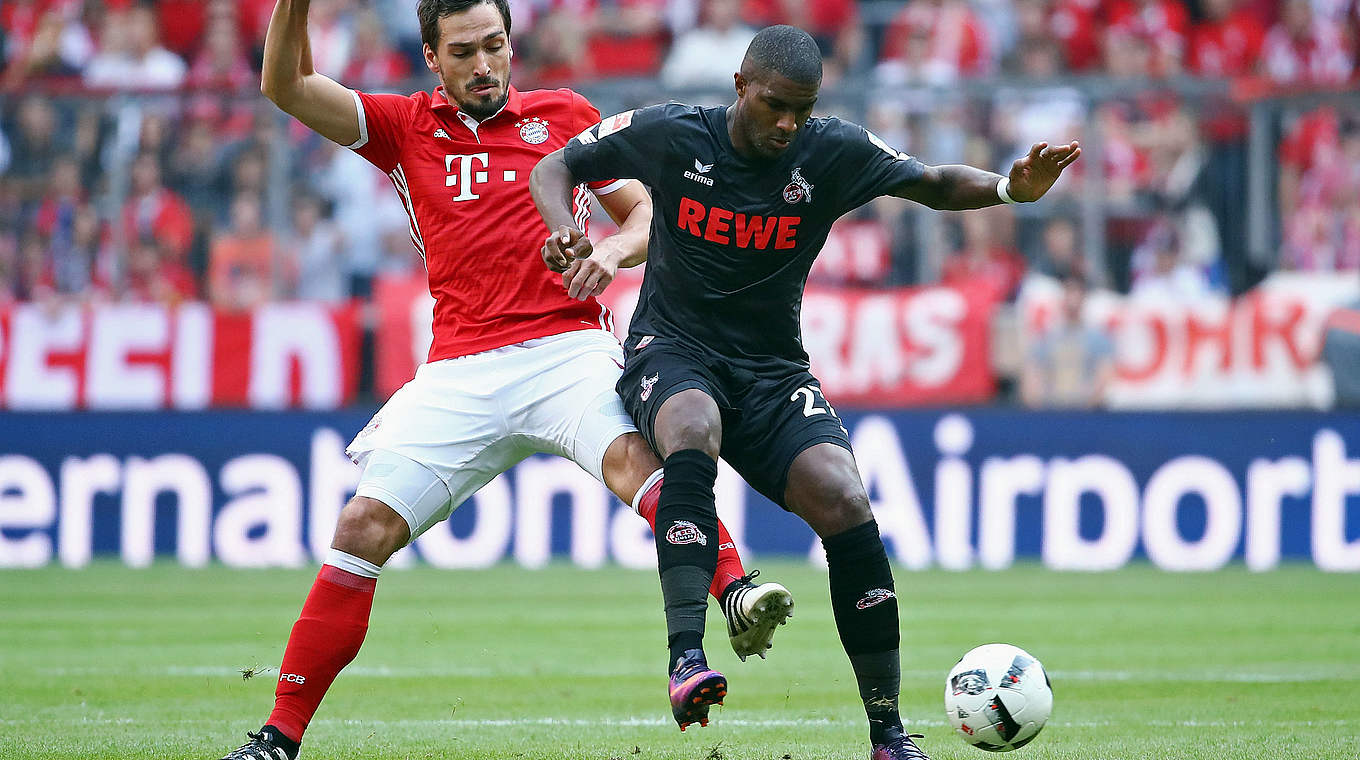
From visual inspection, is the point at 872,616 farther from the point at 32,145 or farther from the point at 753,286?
the point at 32,145

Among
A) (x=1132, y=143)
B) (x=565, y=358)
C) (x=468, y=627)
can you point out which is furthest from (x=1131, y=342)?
(x=565, y=358)

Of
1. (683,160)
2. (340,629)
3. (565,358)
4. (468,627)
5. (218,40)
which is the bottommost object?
(468,627)

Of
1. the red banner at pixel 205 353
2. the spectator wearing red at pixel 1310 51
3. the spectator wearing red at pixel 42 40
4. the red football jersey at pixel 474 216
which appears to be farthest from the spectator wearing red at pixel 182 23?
the red football jersey at pixel 474 216

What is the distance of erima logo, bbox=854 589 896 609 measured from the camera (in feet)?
17.8

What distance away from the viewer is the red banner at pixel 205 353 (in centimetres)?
1380

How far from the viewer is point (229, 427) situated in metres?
13.5

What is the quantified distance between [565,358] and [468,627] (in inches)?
171

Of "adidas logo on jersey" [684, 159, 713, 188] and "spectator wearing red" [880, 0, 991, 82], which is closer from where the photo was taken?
"adidas logo on jersey" [684, 159, 713, 188]

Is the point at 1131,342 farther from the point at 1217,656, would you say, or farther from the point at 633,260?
the point at 633,260

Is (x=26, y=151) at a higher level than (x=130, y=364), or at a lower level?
higher

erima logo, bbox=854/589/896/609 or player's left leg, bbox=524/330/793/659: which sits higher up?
player's left leg, bbox=524/330/793/659

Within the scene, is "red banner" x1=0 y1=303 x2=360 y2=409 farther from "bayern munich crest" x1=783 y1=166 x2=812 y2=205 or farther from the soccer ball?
the soccer ball

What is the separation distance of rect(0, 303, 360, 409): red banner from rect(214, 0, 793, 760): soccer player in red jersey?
25.7 feet

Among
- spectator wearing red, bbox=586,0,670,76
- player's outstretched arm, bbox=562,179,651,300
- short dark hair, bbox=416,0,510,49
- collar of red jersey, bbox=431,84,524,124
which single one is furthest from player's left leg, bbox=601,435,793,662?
spectator wearing red, bbox=586,0,670,76
